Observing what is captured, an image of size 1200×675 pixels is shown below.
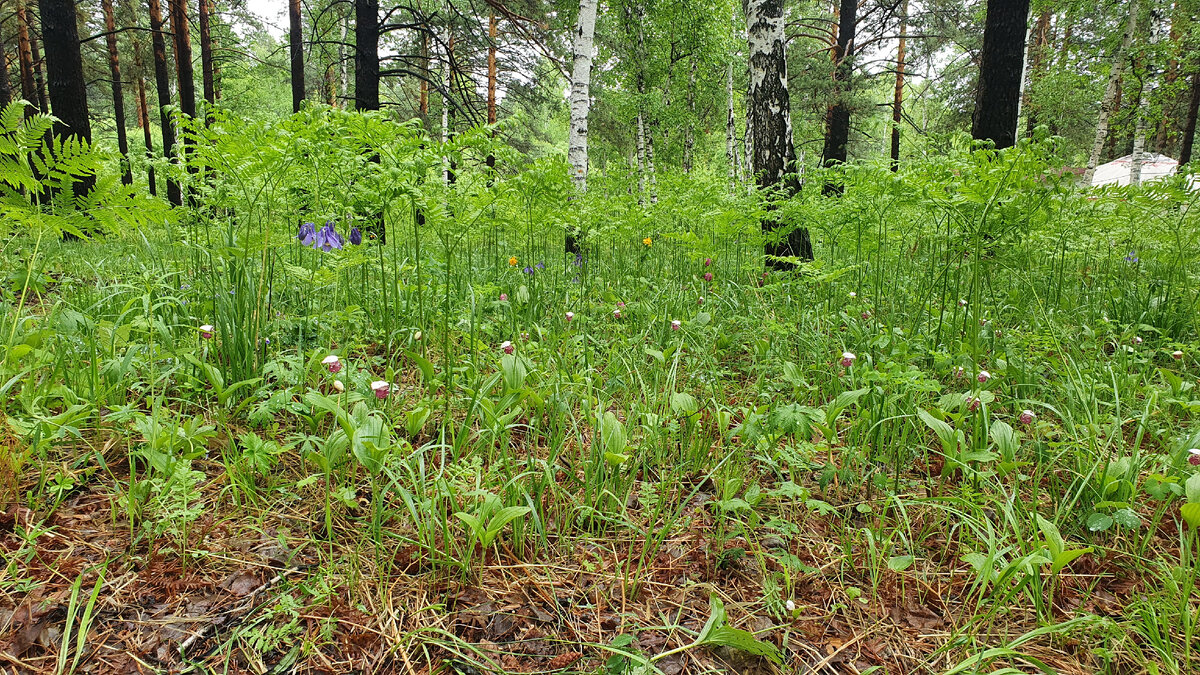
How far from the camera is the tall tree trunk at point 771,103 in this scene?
187 inches

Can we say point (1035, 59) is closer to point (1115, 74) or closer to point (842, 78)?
point (1115, 74)

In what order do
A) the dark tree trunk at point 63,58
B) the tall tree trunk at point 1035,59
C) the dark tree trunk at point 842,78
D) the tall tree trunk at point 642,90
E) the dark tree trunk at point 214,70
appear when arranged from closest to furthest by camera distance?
1. the dark tree trunk at point 63,58
2. the dark tree trunk at point 842,78
3. the dark tree trunk at point 214,70
4. the tall tree trunk at point 642,90
5. the tall tree trunk at point 1035,59

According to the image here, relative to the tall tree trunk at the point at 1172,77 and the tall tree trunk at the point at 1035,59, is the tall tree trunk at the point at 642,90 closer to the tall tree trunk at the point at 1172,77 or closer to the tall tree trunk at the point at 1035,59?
the tall tree trunk at the point at 1172,77

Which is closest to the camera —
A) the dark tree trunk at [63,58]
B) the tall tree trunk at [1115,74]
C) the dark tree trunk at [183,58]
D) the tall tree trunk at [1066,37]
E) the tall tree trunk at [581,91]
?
the dark tree trunk at [63,58]

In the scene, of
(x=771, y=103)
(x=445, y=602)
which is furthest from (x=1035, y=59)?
(x=445, y=602)

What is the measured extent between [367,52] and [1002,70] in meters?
6.55

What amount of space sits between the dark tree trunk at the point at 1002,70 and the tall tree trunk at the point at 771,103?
1.51 m

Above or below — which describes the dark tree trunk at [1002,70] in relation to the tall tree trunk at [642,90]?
below

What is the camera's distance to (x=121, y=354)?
1.82 metres

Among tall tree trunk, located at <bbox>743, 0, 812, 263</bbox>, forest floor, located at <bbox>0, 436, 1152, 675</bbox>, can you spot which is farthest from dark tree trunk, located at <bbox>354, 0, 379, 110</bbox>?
forest floor, located at <bbox>0, 436, 1152, 675</bbox>

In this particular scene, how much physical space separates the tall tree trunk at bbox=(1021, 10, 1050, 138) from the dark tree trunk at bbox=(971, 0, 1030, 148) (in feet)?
41.9

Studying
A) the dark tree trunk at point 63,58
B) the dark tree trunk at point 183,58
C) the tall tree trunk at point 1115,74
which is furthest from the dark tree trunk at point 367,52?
the tall tree trunk at point 1115,74

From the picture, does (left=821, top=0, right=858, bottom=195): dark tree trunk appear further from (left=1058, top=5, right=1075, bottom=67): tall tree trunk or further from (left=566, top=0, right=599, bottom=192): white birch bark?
(left=566, top=0, right=599, bottom=192): white birch bark

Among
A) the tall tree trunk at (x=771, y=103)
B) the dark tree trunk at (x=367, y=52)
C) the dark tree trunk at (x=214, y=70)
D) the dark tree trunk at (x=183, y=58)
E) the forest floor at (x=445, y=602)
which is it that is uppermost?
the dark tree trunk at (x=214, y=70)
